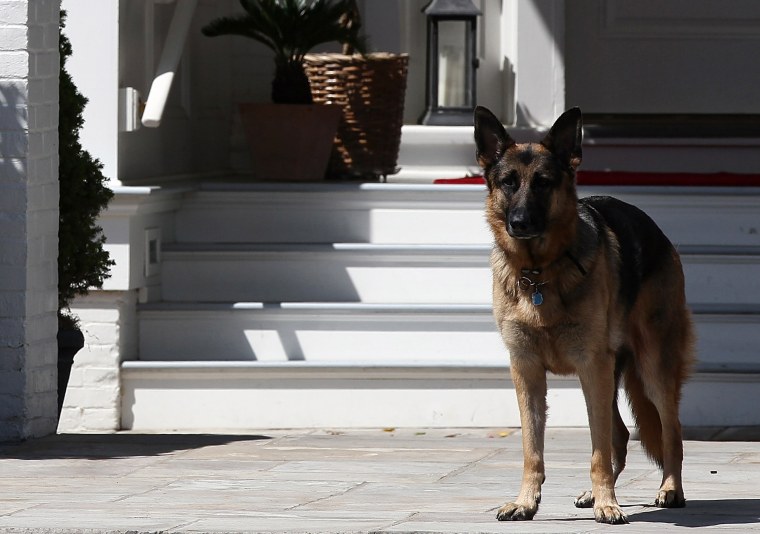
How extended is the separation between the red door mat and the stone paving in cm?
173

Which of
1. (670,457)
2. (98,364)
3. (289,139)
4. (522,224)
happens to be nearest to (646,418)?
(670,457)

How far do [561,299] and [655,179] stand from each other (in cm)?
369

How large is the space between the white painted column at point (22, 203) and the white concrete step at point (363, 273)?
140 cm

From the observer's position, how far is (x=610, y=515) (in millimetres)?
4762

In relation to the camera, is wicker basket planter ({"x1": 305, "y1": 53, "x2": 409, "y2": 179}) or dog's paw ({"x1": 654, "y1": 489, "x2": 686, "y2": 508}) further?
wicker basket planter ({"x1": 305, "y1": 53, "x2": 409, "y2": 179})

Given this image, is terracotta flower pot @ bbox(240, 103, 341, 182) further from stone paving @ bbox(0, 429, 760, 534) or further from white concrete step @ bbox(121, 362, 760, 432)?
stone paving @ bbox(0, 429, 760, 534)

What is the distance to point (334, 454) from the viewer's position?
20.7 feet

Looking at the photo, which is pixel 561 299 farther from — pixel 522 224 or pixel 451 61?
pixel 451 61

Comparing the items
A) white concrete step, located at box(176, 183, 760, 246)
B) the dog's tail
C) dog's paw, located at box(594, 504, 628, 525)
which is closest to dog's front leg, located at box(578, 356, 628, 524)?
dog's paw, located at box(594, 504, 628, 525)

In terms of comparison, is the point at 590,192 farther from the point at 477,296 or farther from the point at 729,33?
the point at 729,33

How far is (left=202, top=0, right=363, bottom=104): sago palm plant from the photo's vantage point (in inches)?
328

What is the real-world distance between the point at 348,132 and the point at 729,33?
2772 mm

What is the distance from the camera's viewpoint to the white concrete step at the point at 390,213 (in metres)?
7.71

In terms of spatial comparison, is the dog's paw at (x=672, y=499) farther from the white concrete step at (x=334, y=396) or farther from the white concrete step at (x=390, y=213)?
the white concrete step at (x=390, y=213)
